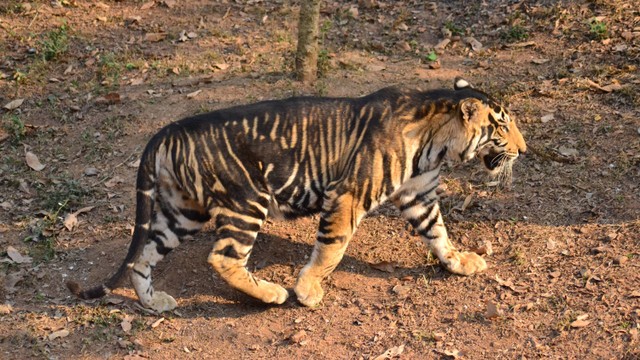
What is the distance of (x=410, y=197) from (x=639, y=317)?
1982 millimetres

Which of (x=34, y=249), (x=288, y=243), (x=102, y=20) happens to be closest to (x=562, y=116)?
(x=288, y=243)

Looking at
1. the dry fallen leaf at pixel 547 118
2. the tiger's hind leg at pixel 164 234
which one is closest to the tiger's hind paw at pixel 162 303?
the tiger's hind leg at pixel 164 234

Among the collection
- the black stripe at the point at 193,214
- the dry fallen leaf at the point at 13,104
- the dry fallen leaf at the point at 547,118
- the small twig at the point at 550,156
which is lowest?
the dry fallen leaf at the point at 13,104

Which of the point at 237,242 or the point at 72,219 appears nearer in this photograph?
the point at 237,242

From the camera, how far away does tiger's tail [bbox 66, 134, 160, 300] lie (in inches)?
245

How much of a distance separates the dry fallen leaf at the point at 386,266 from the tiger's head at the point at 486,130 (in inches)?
46.0

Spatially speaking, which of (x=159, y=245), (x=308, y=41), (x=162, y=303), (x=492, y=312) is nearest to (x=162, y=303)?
(x=162, y=303)

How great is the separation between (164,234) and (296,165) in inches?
48.8

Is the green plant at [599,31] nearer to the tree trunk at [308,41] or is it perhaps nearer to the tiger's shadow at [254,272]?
the tree trunk at [308,41]

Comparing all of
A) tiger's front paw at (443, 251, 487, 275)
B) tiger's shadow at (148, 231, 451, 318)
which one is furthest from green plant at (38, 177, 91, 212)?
tiger's front paw at (443, 251, 487, 275)

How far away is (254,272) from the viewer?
23.5ft

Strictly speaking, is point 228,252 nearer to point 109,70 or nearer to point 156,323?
point 156,323

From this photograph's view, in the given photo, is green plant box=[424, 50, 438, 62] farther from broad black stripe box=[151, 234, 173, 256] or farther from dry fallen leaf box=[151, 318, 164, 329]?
dry fallen leaf box=[151, 318, 164, 329]

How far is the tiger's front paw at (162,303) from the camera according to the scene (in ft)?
21.6
